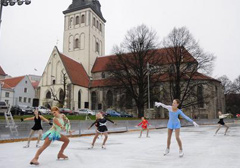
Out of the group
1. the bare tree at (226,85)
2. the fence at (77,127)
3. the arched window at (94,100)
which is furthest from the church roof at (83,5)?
the bare tree at (226,85)

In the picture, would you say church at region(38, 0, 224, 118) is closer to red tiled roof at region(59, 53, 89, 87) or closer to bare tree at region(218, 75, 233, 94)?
red tiled roof at region(59, 53, 89, 87)

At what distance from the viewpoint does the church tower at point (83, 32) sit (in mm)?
58938

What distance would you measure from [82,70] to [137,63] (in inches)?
969

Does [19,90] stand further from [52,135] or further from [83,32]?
[52,135]

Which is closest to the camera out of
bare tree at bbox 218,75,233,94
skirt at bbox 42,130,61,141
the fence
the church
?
skirt at bbox 42,130,61,141

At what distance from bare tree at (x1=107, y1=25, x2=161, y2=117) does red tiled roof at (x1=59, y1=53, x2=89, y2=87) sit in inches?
638

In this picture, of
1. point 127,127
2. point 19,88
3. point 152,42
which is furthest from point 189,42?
point 19,88

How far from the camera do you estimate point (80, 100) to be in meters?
51.9

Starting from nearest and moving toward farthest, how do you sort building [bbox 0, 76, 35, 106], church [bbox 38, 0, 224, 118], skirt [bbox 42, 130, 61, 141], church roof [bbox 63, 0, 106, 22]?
skirt [bbox 42, 130, 61, 141] < church [bbox 38, 0, 224, 118] < building [bbox 0, 76, 35, 106] < church roof [bbox 63, 0, 106, 22]

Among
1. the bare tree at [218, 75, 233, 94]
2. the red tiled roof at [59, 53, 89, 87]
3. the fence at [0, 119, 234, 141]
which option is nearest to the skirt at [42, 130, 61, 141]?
the fence at [0, 119, 234, 141]

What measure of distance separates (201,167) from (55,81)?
50.3 m

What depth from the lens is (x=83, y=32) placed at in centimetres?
5931

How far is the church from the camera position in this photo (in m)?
48.6

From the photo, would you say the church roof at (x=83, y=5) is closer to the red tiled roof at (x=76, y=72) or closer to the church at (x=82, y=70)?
the church at (x=82, y=70)
